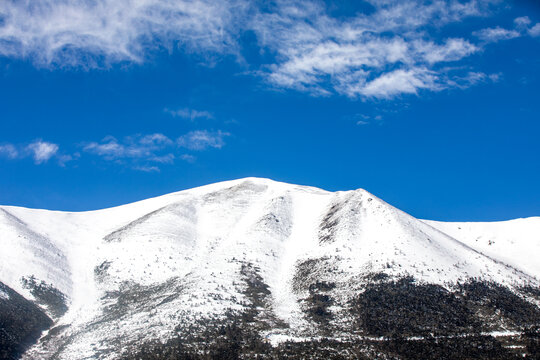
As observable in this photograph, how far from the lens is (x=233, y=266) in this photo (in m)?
56.8

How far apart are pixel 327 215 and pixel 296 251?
15162mm

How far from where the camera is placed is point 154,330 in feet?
128

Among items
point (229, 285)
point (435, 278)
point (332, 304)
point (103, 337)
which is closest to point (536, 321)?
point (435, 278)

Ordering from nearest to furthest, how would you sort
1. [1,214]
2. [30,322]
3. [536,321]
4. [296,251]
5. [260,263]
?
[536,321], [30,322], [260,263], [296,251], [1,214]

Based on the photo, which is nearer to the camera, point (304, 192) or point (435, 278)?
point (435, 278)

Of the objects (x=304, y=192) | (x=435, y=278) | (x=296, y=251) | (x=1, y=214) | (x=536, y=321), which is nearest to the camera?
(x=536, y=321)

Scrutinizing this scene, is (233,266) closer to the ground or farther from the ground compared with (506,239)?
closer to the ground

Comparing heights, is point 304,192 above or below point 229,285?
above

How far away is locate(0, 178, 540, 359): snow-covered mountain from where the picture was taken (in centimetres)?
Answer: 4059

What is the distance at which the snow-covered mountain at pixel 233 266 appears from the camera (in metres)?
40.6

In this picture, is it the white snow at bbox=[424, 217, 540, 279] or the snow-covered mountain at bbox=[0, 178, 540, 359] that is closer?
the snow-covered mountain at bbox=[0, 178, 540, 359]

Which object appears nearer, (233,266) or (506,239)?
(233,266)

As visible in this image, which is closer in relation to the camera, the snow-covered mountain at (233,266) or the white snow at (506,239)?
the snow-covered mountain at (233,266)

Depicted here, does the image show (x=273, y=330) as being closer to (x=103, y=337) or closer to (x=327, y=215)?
(x=103, y=337)
